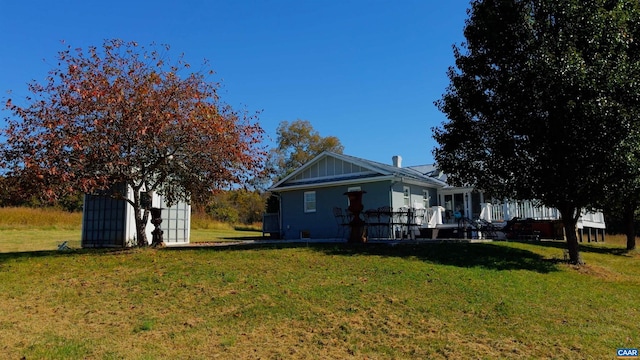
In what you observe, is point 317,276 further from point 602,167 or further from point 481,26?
point 481,26

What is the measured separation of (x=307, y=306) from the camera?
8.20 metres

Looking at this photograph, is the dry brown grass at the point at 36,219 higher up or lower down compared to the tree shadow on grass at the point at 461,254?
higher up

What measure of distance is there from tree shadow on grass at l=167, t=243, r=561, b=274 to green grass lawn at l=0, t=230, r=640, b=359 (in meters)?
0.10

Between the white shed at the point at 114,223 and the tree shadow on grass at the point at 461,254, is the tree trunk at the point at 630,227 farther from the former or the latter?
the white shed at the point at 114,223

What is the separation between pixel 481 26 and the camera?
14.4m

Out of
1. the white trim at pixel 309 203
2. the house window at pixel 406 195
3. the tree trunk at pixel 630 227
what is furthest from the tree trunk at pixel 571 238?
the white trim at pixel 309 203

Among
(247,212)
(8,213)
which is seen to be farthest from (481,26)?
(247,212)

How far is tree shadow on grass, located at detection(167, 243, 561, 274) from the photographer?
12.2 metres

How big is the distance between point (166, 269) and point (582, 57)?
12.0m

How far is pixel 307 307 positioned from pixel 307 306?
47 mm

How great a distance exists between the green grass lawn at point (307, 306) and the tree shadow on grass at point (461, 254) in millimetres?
103

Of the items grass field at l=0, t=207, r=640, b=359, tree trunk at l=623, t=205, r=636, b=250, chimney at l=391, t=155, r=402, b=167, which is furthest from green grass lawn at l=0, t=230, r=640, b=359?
chimney at l=391, t=155, r=402, b=167

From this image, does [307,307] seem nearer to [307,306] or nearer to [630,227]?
[307,306]

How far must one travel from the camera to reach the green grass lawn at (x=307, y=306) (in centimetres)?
669
